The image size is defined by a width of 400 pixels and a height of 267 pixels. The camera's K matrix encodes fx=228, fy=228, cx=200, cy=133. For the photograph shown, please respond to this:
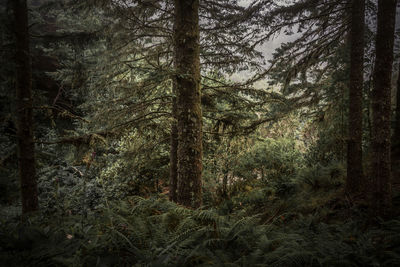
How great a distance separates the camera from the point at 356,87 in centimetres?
536

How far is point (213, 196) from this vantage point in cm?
915

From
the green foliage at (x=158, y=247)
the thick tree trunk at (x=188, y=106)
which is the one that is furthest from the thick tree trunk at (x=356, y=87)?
the thick tree trunk at (x=188, y=106)

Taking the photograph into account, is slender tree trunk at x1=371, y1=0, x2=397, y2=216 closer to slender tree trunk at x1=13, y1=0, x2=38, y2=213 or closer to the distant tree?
the distant tree

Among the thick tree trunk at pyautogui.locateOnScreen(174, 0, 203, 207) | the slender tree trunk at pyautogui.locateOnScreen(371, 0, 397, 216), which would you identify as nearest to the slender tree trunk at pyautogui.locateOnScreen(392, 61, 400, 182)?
the slender tree trunk at pyautogui.locateOnScreen(371, 0, 397, 216)

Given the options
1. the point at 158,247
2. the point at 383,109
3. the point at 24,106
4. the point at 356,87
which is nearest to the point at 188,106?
the point at 158,247

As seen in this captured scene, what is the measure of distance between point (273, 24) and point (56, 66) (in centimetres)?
1442

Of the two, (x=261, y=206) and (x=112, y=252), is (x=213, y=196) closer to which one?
(x=261, y=206)

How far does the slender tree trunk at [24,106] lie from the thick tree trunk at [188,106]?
10.4 feet

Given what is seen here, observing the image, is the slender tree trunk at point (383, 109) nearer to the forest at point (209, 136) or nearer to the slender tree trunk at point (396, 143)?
the forest at point (209, 136)

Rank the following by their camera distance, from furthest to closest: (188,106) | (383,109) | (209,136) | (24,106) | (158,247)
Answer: (209,136) → (188,106) → (24,106) → (383,109) → (158,247)

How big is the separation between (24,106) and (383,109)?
6.79m

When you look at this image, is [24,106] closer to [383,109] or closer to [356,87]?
[383,109]

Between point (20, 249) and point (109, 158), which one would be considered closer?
point (20, 249)

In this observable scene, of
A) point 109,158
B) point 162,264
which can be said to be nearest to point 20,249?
point 162,264
